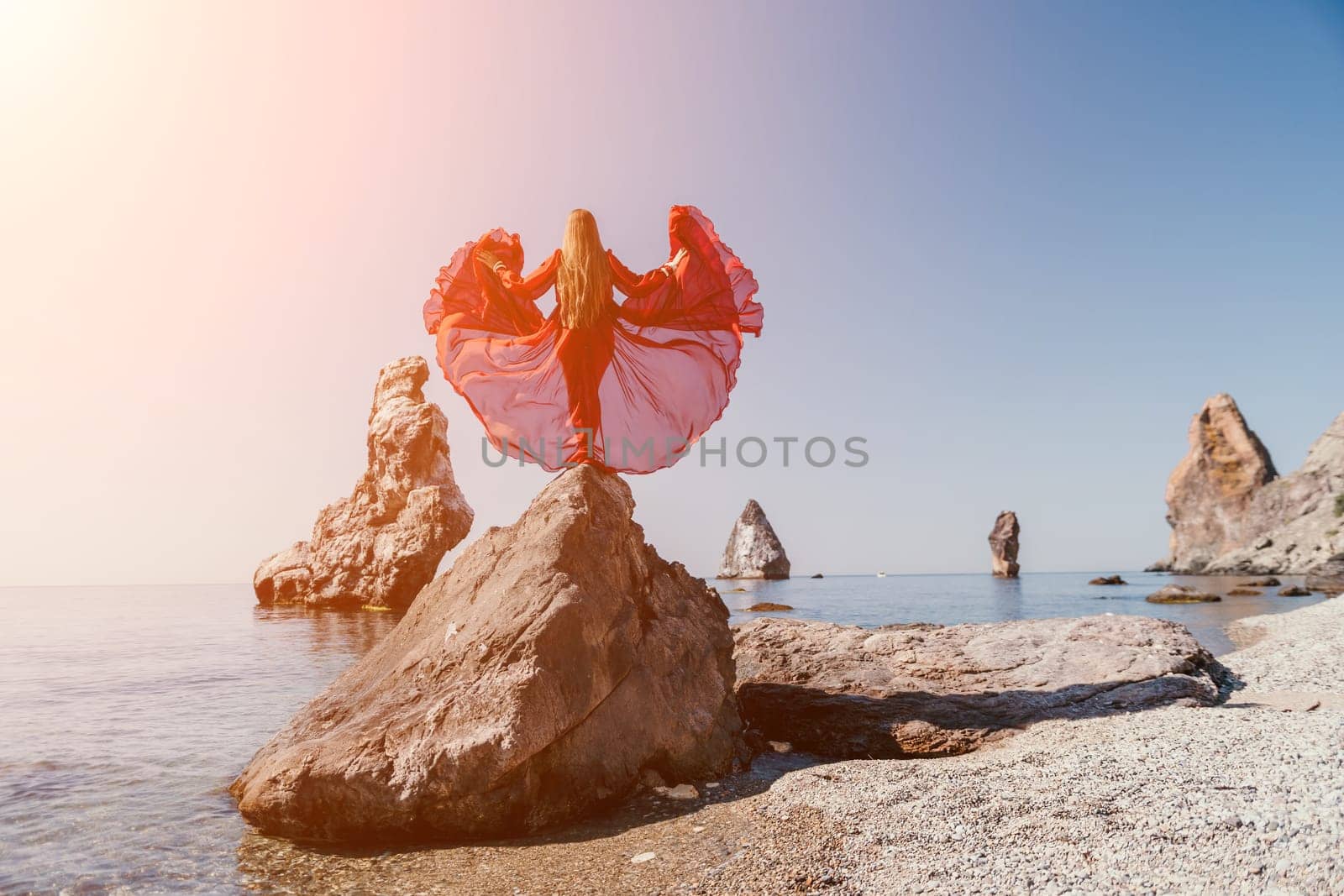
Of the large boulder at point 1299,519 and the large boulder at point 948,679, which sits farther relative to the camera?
the large boulder at point 1299,519

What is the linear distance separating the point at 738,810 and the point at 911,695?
3984mm

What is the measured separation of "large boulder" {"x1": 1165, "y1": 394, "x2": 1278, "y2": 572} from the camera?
79250mm

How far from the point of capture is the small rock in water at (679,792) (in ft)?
21.4

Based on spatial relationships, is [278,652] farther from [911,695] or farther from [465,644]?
[911,695]

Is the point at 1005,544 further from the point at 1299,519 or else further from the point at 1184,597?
the point at 1184,597

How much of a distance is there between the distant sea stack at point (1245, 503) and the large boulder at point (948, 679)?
6812 centimetres

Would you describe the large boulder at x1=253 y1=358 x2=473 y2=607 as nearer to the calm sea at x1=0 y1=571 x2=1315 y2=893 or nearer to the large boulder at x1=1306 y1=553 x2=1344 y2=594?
the calm sea at x1=0 y1=571 x2=1315 y2=893

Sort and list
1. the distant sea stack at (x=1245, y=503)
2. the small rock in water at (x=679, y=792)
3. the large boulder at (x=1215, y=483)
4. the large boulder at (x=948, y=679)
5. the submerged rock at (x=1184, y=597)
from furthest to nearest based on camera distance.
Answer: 1. the large boulder at (x=1215, y=483)
2. the distant sea stack at (x=1245, y=503)
3. the submerged rock at (x=1184, y=597)
4. the large boulder at (x=948, y=679)
5. the small rock in water at (x=679, y=792)

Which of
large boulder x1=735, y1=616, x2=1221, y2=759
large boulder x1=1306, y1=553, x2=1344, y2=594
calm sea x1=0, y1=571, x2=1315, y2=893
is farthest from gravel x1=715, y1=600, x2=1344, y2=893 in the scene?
large boulder x1=1306, y1=553, x2=1344, y2=594

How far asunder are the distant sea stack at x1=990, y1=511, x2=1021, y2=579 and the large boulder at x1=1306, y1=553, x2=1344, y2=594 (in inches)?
1618

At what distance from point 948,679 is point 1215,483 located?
311ft

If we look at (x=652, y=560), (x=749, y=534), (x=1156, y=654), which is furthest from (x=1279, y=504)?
(x=652, y=560)

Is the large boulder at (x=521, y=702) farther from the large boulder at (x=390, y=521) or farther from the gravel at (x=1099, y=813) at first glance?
the large boulder at (x=390, y=521)

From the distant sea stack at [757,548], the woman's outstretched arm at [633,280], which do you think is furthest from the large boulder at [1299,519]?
the woman's outstretched arm at [633,280]
